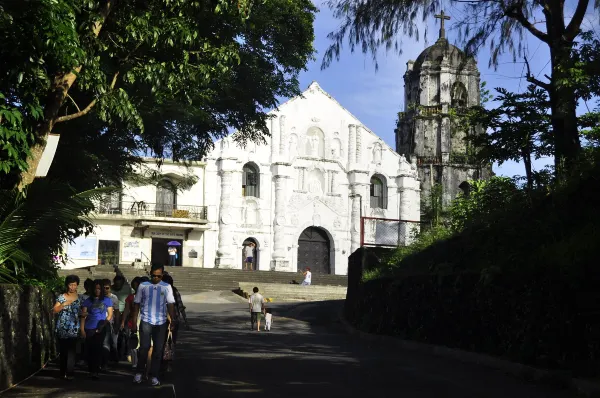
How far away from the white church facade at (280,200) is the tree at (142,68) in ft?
98.3

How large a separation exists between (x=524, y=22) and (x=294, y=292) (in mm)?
26575

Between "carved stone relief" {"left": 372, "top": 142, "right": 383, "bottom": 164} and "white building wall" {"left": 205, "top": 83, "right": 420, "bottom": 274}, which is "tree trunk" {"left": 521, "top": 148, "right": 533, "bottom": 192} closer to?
"white building wall" {"left": 205, "top": 83, "right": 420, "bottom": 274}

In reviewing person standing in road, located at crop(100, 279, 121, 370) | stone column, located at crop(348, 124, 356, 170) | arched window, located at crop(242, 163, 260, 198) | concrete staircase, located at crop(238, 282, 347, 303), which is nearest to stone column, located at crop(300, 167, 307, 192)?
arched window, located at crop(242, 163, 260, 198)

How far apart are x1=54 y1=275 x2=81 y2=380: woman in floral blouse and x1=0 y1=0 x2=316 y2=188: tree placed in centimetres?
181

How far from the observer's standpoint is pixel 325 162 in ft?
185

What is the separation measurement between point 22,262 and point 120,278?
3.13 m

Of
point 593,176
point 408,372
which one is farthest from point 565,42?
point 408,372

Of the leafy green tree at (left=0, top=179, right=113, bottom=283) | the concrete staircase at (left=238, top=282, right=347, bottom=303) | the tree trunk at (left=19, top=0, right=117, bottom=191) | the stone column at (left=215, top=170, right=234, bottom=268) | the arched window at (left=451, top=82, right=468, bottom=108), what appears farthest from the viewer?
the arched window at (left=451, top=82, right=468, bottom=108)

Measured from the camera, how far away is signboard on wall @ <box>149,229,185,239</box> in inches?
2037

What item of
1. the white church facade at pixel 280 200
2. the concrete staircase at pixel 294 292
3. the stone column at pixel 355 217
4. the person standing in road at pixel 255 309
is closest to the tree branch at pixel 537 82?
the person standing in road at pixel 255 309

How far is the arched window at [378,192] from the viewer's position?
58500 millimetres

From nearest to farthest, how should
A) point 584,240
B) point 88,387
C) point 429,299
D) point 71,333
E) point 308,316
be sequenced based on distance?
point 88,387 < point 71,333 < point 584,240 < point 429,299 < point 308,316

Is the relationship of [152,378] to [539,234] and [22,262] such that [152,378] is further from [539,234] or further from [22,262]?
[539,234]

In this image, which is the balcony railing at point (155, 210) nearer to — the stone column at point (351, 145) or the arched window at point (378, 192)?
the stone column at point (351, 145)
